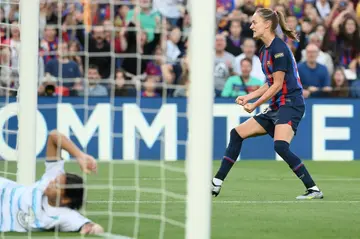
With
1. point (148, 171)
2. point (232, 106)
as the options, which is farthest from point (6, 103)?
point (232, 106)

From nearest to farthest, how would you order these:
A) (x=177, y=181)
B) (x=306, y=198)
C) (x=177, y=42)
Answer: (x=306, y=198) → (x=177, y=181) → (x=177, y=42)

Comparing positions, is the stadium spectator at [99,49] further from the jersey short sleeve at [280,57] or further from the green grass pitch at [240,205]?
the jersey short sleeve at [280,57]

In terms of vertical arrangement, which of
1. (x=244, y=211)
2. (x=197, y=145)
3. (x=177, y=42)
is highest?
(x=177, y=42)

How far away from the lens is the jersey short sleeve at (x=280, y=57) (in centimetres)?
1061

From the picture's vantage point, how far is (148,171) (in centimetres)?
1506

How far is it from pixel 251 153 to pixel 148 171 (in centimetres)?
285

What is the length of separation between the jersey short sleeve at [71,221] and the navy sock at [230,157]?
3.60m

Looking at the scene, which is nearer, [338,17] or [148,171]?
[148,171]

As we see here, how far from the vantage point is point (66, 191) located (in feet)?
24.4

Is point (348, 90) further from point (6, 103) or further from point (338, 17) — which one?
point (6, 103)

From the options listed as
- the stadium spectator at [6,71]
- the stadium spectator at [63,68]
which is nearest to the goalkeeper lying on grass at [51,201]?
the stadium spectator at [6,71]

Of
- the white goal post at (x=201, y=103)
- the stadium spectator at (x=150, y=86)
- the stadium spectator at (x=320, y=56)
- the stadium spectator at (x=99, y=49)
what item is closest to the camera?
the white goal post at (x=201, y=103)

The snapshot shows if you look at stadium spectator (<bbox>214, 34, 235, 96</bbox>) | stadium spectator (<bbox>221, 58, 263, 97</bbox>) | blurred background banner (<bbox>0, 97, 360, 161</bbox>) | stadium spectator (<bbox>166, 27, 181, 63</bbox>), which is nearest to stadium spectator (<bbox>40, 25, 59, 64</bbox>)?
blurred background banner (<bbox>0, 97, 360, 161</bbox>)

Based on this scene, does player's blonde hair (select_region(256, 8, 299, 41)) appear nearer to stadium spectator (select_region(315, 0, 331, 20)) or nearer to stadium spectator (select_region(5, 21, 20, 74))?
stadium spectator (select_region(5, 21, 20, 74))
